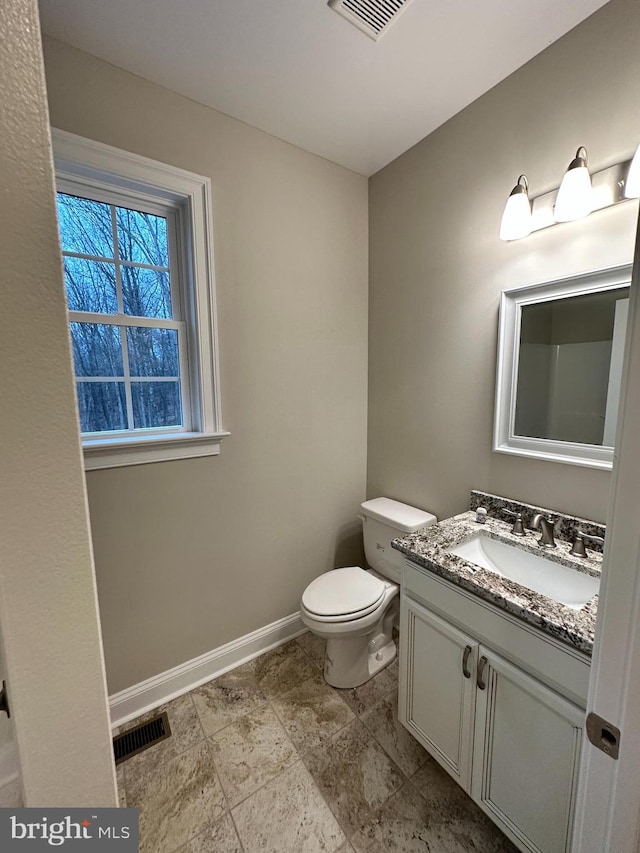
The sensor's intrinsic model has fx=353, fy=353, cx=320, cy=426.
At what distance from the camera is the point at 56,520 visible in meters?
0.49

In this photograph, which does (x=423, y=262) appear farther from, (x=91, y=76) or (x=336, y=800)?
(x=336, y=800)

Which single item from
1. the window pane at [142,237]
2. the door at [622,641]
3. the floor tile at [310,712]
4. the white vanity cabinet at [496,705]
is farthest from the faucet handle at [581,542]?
the window pane at [142,237]

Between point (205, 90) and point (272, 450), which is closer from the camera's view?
point (205, 90)

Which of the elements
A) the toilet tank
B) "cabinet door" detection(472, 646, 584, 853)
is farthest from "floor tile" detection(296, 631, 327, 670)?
"cabinet door" detection(472, 646, 584, 853)

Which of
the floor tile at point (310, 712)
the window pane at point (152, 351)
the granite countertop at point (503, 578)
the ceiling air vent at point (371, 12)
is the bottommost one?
the floor tile at point (310, 712)

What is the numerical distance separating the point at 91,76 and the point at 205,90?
407 mm

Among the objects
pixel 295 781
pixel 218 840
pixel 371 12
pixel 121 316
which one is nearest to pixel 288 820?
pixel 295 781

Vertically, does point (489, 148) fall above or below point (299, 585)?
above

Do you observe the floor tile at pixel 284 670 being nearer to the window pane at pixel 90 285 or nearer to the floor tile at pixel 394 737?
the floor tile at pixel 394 737

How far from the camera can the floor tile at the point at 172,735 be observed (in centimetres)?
Answer: 137

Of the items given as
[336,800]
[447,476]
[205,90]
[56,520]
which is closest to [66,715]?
[56,520]

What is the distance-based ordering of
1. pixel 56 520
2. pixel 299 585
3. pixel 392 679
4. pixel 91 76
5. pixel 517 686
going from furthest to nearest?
pixel 299 585
pixel 392 679
pixel 91 76
pixel 517 686
pixel 56 520

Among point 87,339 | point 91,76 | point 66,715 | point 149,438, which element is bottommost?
point 66,715

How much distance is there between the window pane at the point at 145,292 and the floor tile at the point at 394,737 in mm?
1996
